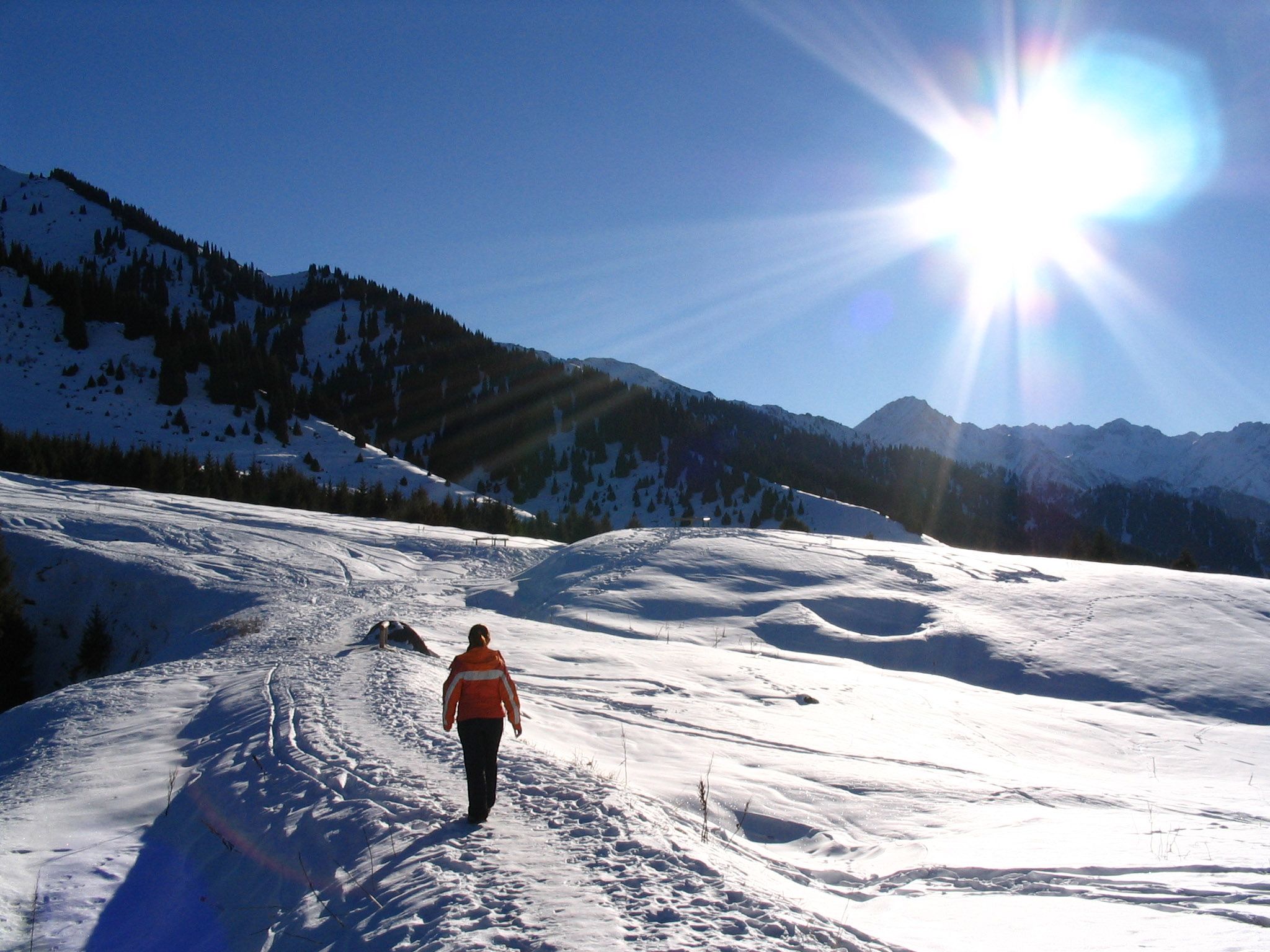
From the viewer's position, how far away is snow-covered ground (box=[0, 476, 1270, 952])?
454 centimetres

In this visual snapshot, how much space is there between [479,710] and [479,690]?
0.17 meters

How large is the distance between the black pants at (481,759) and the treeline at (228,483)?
147ft

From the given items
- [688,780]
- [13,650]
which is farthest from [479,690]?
[13,650]

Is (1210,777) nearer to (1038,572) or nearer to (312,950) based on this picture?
(312,950)

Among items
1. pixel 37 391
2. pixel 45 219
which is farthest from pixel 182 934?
pixel 45 219

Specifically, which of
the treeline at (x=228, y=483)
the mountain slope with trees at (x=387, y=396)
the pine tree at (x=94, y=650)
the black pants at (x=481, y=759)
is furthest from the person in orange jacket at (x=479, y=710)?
the mountain slope with trees at (x=387, y=396)

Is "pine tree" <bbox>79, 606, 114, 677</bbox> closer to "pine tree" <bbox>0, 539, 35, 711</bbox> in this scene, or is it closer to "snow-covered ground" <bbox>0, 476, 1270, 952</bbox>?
"snow-covered ground" <bbox>0, 476, 1270, 952</bbox>

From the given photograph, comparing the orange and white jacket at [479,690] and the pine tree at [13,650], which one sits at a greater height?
the orange and white jacket at [479,690]

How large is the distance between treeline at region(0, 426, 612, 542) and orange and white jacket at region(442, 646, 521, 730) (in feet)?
147

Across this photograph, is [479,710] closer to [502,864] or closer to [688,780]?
[502,864]

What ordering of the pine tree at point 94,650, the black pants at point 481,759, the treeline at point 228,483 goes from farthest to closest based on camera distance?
the treeline at point 228,483
the pine tree at point 94,650
the black pants at point 481,759

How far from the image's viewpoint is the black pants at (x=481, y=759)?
19.1ft

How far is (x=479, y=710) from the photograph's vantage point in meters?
6.09

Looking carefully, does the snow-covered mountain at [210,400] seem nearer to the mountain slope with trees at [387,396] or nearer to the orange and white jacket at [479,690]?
the mountain slope with trees at [387,396]
